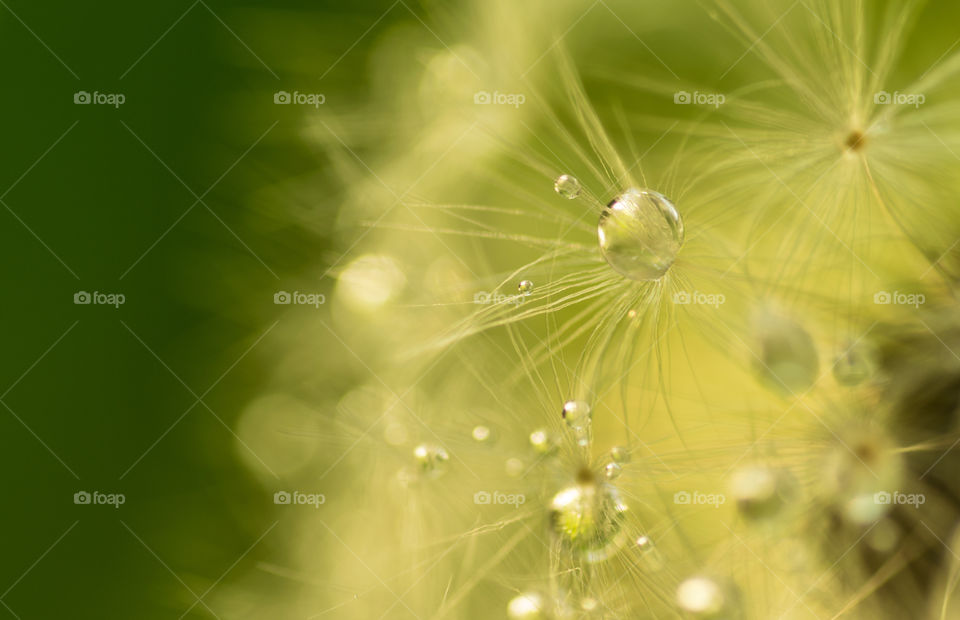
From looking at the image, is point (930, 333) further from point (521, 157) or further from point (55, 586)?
point (55, 586)

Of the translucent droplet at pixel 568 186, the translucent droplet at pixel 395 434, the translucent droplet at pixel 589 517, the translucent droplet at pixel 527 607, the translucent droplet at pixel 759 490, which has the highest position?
the translucent droplet at pixel 568 186

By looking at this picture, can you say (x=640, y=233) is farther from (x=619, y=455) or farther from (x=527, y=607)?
(x=527, y=607)

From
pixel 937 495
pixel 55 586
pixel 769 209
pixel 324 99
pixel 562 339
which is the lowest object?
pixel 55 586

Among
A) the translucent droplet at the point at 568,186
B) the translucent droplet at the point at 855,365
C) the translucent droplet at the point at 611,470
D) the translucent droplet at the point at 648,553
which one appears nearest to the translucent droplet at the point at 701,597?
the translucent droplet at the point at 648,553

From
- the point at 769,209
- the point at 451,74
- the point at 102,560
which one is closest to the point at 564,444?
the point at 769,209

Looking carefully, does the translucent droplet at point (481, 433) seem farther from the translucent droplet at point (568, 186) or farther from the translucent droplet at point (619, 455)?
the translucent droplet at point (568, 186)

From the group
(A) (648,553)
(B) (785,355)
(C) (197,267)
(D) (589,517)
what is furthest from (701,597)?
(C) (197,267)
